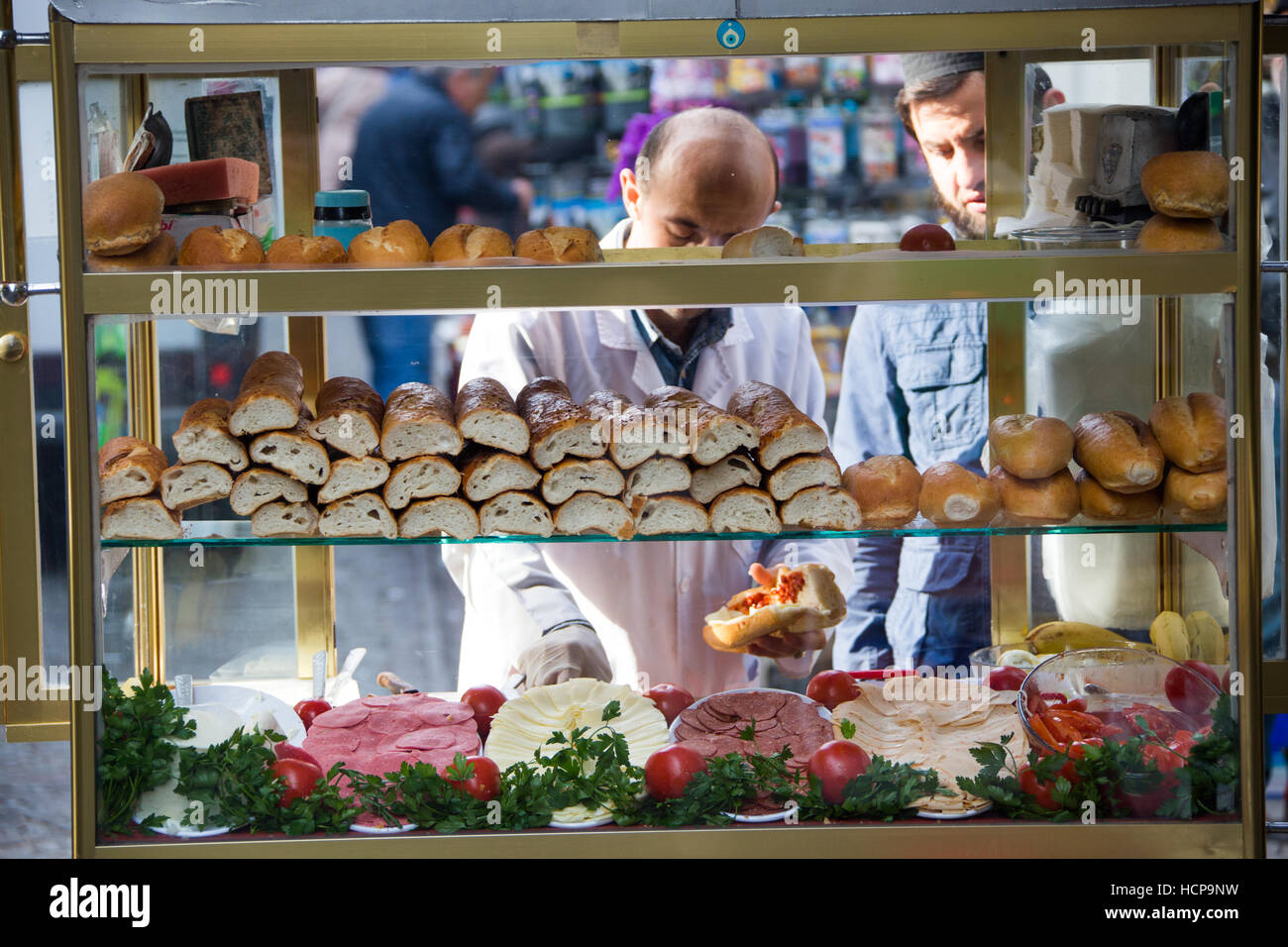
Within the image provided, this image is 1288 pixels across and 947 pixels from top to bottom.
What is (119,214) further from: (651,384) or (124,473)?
(651,384)

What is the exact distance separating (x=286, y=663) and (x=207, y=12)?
167cm

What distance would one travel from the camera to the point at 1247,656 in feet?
7.98

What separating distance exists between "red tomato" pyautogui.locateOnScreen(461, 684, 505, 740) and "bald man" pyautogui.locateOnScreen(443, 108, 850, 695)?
41 mm

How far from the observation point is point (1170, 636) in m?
2.74

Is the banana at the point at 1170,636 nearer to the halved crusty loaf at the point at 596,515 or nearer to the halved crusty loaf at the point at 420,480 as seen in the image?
the halved crusty loaf at the point at 596,515

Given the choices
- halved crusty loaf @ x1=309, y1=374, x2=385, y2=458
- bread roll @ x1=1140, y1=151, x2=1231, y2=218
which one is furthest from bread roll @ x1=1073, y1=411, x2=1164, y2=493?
halved crusty loaf @ x1=309, y1=374, x2=385, y2=458

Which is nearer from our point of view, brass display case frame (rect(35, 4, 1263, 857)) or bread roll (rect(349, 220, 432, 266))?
brass display case frame (rect(35, 4, 1263, 857))

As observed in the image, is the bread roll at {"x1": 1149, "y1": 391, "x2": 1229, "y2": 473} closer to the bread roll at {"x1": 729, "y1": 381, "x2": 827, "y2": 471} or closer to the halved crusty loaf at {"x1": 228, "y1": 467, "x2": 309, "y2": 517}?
the bread roll at {"x1": 729, "y1": 381, "x2": 827, "y2": 471}

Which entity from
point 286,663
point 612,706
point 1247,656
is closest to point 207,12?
point 286,663

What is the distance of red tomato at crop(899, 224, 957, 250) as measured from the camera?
2.57 meters

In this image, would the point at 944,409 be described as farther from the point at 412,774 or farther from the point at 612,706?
the point at 412,774

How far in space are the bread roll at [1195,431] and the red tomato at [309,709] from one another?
2254 mm

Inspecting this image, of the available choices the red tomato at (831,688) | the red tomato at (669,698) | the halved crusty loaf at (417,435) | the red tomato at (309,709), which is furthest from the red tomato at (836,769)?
the red tomato at (309,709)
